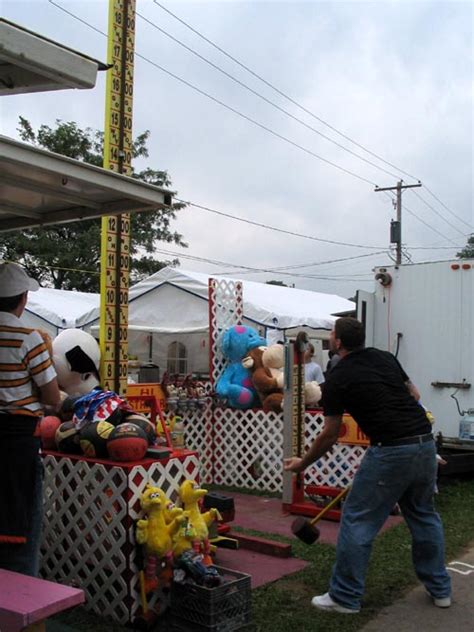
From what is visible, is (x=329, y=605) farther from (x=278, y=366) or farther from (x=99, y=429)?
(x=278, y=366)

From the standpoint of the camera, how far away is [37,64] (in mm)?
2799

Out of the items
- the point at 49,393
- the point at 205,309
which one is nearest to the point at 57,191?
the point at 49,393

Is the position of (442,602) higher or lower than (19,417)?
lower

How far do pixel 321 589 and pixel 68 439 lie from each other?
2.06 m

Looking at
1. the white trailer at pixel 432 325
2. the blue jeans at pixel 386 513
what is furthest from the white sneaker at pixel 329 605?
the white trailer at pixel 432 325

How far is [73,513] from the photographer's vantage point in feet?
14.7

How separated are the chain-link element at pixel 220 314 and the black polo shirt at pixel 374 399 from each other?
4666mm

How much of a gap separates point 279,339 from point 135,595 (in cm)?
990

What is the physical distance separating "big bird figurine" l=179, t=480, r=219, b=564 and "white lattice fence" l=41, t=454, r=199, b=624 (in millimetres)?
106

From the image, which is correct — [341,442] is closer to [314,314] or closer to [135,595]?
[135,595]

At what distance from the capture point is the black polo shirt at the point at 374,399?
14.2 ft

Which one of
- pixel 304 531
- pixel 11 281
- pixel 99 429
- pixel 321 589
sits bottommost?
pixel 321 589

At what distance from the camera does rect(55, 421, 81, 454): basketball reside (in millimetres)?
4664

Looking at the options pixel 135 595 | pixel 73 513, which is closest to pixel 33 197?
pixel 73 513
